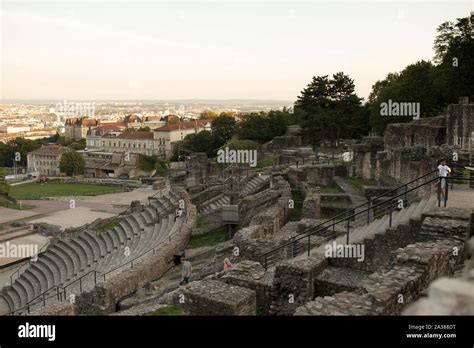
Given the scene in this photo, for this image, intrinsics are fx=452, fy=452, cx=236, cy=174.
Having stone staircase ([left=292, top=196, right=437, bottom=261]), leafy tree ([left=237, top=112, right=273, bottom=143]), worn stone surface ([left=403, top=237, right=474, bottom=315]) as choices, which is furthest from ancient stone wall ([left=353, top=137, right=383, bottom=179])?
leafy tree ([left=237, top=112, right=273, bottom=143])

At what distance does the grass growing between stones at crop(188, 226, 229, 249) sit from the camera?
71.3 ft

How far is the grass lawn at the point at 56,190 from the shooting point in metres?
64.9

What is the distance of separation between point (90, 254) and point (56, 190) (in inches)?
1976

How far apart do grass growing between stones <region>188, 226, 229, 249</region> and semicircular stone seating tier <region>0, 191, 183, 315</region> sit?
1189 mm

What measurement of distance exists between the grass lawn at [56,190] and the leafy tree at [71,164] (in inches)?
323

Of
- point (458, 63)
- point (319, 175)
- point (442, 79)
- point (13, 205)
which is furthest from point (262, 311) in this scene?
point (13, 205)

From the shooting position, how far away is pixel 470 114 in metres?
26.8

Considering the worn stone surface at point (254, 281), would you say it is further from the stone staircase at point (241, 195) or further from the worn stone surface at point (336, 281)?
the stone staircase at point (241, 195)

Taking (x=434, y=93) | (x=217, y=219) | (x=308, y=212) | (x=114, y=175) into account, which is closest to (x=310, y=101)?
(x=434, y=93)

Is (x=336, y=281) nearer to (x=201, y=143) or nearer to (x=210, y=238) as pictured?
(x=210, y=238)

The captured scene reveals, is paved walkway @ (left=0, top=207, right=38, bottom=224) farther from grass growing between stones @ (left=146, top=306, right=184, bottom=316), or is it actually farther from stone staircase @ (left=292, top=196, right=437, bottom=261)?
stone staircase @ (left=292, top=196, right=437, bottom=261)
